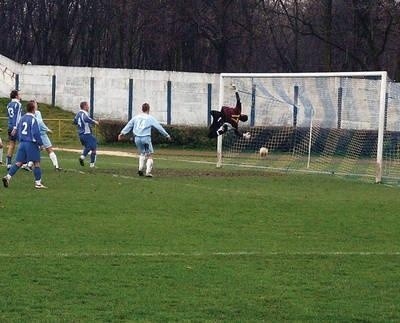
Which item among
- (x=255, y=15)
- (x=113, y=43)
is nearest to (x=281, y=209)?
(x=255, y=15)

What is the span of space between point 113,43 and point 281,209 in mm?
57210

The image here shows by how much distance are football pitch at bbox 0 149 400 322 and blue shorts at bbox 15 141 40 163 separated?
0.63 meters

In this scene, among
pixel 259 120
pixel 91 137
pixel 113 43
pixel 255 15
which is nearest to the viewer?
pixel 91 137

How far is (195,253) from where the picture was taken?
12227 mm

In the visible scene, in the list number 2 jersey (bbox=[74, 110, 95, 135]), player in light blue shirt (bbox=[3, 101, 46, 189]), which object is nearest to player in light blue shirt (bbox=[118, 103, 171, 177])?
number 2 jersey (bbox=[74, 110, 95, 135])

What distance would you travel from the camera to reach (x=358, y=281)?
10641 millimetres

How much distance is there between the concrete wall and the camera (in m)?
45.8

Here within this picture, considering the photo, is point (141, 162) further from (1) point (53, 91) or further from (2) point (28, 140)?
(1) point (53, 91)

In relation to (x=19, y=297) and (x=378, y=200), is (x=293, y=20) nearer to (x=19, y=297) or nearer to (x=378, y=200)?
(x=378, y=200)

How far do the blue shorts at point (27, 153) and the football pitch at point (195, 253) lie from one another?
2.06 feet

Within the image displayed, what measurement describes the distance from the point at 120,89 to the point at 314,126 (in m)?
20.9

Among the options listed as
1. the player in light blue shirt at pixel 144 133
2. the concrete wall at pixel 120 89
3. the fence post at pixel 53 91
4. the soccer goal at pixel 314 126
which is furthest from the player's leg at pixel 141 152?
the fence post at pixel 53 91

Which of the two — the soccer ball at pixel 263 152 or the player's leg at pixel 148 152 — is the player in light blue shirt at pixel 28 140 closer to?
the player's leg at pixel 148 152

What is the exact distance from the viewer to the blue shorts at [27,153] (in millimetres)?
19359
